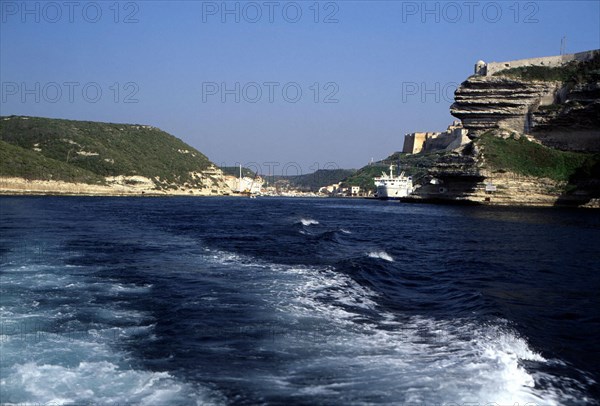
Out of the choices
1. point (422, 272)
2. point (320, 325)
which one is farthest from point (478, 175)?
point (320, 325)

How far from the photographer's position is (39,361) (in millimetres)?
7180

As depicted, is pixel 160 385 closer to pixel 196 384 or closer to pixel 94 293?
pixel 196 384

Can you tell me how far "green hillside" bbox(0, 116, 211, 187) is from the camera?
303 ft

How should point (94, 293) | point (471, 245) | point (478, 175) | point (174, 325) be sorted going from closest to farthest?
1. point (174, 325)
2. point (94, 293)
3. point (471, 245)
4. point (478, 175)

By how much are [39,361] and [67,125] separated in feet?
492

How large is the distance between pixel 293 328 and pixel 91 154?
123741mm

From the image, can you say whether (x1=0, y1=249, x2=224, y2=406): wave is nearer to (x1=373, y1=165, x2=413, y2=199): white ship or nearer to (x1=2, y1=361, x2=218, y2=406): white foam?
(x1=2, y1=361, x2=218, y2=406): white foam

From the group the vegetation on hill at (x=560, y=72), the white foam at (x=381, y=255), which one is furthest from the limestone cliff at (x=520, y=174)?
the white foam at (x=381, y=255)

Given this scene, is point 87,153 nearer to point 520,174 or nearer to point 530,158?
point 520,174

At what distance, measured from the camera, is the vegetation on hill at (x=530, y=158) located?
64875mm

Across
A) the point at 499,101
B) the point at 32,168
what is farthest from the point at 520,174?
the point at 32,168

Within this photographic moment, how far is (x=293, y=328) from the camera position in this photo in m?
9.36

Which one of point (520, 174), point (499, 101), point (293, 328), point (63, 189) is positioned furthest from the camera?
point (63, 189)

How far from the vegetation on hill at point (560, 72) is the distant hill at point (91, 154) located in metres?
79.1
